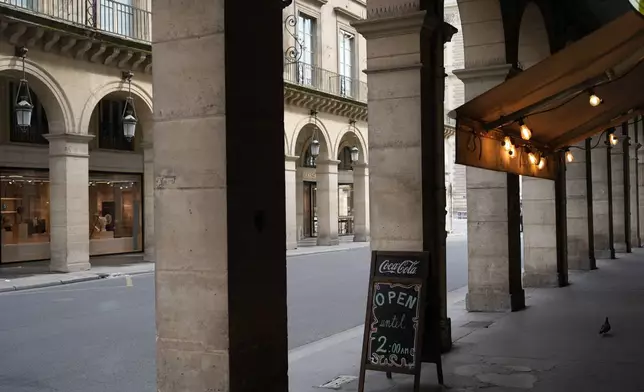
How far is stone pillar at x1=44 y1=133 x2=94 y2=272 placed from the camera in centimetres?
1820

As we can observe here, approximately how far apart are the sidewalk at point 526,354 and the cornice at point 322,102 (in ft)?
53.0

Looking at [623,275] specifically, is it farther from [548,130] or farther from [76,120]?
[76,120]

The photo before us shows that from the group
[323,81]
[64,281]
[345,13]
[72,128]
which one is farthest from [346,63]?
[64,281]

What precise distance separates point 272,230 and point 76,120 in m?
15.4

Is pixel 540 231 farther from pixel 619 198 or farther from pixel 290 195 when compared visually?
pixel 290 195

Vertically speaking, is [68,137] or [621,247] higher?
[68,137]

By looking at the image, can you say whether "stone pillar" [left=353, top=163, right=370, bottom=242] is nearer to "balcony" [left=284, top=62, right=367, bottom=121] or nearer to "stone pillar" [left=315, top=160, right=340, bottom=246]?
"stone pillar" [left=315, top=160, right=340, bottom=246]

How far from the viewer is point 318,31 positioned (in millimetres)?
27953

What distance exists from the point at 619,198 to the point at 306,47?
13178 mm

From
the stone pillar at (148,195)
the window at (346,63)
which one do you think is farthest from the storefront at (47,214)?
the window at (346,63)

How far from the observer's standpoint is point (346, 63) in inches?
1186

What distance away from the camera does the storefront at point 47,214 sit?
818 inches

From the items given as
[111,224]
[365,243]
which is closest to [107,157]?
[111,224]

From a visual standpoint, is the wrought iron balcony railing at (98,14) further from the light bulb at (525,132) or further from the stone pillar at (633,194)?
the stone pillar at (633,194)
